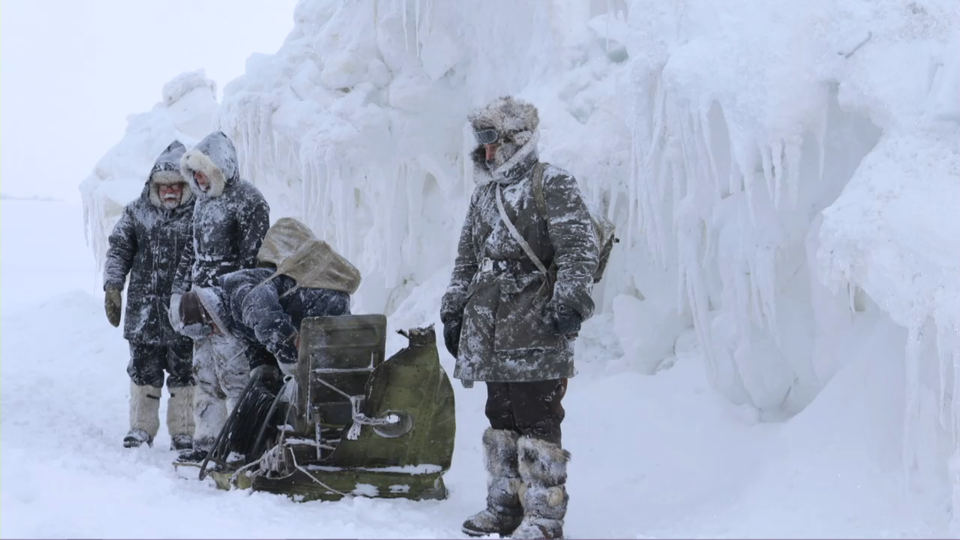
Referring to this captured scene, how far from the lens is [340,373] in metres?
4.30

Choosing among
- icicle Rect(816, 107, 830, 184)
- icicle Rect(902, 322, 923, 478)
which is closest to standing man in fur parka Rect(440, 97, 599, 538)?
icicle Rect(902, 322, 923, 478)

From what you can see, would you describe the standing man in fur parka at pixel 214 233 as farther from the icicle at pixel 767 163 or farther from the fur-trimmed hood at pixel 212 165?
the icicle at pixel 767 163

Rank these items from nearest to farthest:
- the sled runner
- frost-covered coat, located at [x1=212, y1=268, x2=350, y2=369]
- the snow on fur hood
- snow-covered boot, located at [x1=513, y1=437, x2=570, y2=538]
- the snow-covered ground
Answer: the snow-covered ground < snow-covered boot, located at [x1=513, y1=437, x2=570, y2=538] < the sled runner < frost-covered coat, located at [x1=212, y1=268, x2=350, y2=369] < the snow on fur hood

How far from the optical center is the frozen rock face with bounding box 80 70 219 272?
33.1ft

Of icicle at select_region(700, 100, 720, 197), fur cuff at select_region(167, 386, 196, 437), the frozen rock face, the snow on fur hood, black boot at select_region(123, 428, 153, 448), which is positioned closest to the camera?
the snow on fur hood

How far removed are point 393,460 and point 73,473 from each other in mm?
1335

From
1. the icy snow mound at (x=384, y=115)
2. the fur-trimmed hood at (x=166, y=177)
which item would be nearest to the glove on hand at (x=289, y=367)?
the fur-trimmed hood at (x=166, y=177)

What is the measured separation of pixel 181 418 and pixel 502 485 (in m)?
2.68

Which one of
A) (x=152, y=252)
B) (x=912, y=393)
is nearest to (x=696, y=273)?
(x=912, y=393)

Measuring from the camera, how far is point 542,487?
3.61m

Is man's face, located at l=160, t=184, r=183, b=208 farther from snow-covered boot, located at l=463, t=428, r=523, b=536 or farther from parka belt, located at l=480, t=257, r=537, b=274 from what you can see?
snow-covered boot, located at l=463, t=428, r=523, b=536

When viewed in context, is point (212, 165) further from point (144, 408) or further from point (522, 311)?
point (522, 311)

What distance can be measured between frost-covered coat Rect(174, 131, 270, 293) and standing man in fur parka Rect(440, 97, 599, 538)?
5.31 feet

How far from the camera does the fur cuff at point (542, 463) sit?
11.9 ft
